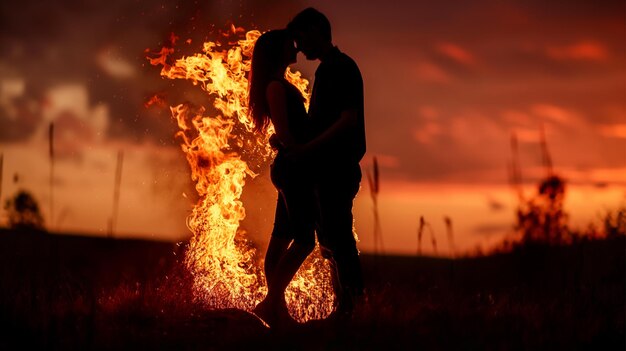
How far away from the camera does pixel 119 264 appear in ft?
51.7

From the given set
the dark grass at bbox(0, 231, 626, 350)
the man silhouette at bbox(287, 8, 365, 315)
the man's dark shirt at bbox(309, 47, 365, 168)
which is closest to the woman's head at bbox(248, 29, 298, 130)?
the man silhouette at bbox(287, 8, 365, 315)

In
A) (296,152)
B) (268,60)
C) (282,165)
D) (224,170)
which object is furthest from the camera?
(224,170)

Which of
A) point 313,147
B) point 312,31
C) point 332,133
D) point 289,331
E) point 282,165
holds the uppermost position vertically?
point 312,31

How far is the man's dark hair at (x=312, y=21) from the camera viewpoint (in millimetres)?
6820

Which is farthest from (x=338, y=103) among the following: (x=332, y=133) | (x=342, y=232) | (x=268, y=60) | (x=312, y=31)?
(x=342, y=232)

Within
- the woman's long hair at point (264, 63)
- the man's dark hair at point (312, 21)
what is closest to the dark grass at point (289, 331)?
the woman's long hair at point (264, 63)

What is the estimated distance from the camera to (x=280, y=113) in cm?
689

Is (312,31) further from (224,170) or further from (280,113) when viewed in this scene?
(224,170)

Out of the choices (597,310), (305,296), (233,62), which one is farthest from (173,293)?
(597,310)

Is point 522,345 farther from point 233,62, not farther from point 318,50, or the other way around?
point 233,62

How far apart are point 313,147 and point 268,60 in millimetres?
1008

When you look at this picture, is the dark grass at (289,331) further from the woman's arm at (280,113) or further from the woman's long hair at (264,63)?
the woman's long hair at (264,63)

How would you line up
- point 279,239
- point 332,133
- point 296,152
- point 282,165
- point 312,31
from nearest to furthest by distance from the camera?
1. point 332,133
2. point 296,152
3. point 312,31
4. point 282,165
5. point 279,239

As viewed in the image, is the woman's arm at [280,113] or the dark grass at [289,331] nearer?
the dark grass at [289,331]
